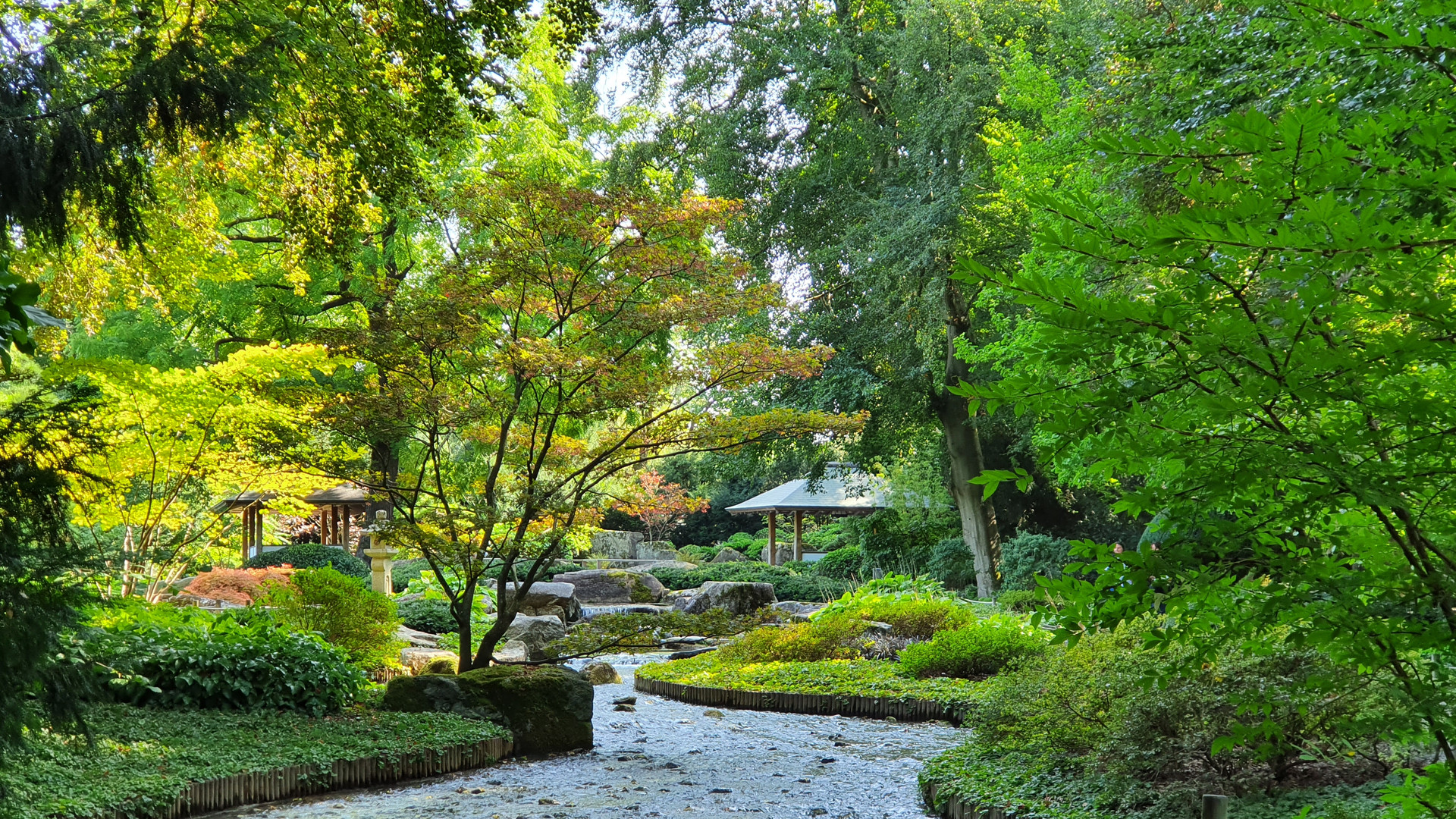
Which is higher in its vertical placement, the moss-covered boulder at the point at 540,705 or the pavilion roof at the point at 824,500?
the pavilion roof at the point at 824,500

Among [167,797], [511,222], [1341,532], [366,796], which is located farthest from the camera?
[511,222]

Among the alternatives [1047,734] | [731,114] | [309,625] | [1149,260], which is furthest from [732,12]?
[1149,260]

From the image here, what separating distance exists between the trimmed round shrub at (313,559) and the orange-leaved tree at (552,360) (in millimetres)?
9941

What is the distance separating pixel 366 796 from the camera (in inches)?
218

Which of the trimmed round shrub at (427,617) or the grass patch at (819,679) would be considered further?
the trimmed round shrub at (427,617)

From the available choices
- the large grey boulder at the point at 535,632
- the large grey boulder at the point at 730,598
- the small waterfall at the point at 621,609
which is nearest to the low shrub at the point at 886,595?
the large grey boulder at the point at 730,598

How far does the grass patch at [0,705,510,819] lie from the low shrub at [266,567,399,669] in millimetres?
1572

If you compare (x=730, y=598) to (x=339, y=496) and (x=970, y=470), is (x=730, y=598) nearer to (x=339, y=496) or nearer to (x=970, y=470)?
(x=970, y=470)

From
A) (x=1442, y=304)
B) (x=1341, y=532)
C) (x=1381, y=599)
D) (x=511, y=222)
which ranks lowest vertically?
(x=1381, y=599)

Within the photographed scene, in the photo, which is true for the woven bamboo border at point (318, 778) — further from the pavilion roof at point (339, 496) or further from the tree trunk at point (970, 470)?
the pavilion roof at point (339, 496)

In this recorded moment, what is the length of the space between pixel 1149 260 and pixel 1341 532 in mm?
836

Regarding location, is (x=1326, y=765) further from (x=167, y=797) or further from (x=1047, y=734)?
(x=167, y=797)

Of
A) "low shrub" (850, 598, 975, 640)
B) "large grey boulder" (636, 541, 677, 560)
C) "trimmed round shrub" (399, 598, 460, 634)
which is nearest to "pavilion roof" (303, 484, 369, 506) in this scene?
"trimmed round shrub" (399, 598, 460, 634)

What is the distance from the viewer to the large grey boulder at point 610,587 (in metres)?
20.3
